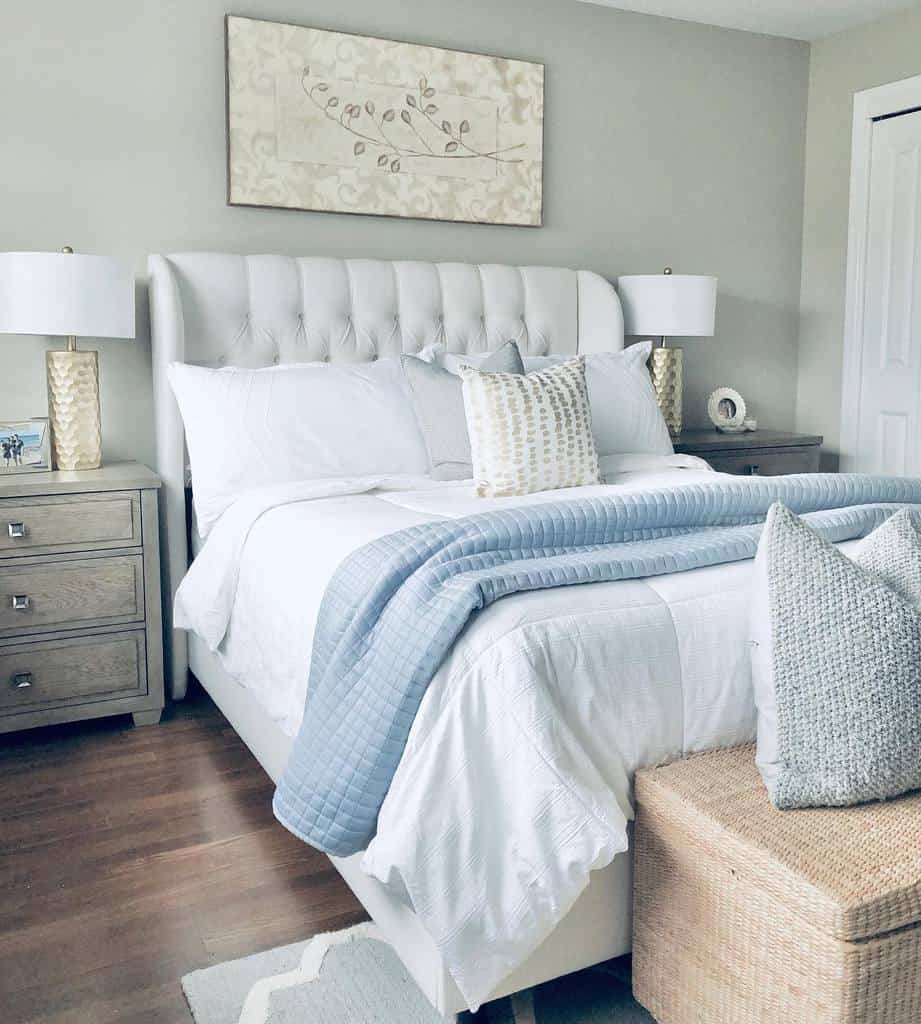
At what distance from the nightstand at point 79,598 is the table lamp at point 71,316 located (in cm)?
14

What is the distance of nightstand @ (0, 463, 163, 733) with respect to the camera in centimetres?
279

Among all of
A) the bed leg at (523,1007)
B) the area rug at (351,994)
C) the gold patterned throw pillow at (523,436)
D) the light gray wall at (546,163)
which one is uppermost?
the light gray wall at (546,163)

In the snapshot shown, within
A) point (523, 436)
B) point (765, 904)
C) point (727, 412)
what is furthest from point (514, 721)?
point (727, 412)

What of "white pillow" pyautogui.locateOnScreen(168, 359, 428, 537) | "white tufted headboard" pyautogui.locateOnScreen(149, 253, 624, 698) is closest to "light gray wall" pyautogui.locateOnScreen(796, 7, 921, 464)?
"white tufted headboard" pyautogui.locateOnScreen(149, 253, 624, 698)

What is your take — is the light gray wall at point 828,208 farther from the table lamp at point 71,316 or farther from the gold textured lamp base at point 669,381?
the table lamp at point 71,316

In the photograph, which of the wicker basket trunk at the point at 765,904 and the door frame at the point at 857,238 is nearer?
the wicker basket trunk at the point at 765,904

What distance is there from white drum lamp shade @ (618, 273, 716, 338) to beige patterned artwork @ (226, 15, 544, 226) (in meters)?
0.50

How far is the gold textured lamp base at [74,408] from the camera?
118 inches

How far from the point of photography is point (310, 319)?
11.1 ft

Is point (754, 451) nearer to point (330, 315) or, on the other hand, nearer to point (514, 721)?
point (330, 315)

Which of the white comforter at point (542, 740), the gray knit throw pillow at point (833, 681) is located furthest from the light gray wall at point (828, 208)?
the gray knit throw pillow at point (833, 681)

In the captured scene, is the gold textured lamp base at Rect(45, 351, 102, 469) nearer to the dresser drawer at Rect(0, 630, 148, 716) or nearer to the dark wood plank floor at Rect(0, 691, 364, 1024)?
the dresser drawer at Rect(0, 630, 148, 716)

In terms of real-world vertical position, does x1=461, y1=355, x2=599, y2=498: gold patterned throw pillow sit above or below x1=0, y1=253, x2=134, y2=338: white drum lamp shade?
below

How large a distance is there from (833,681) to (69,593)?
212 cm
